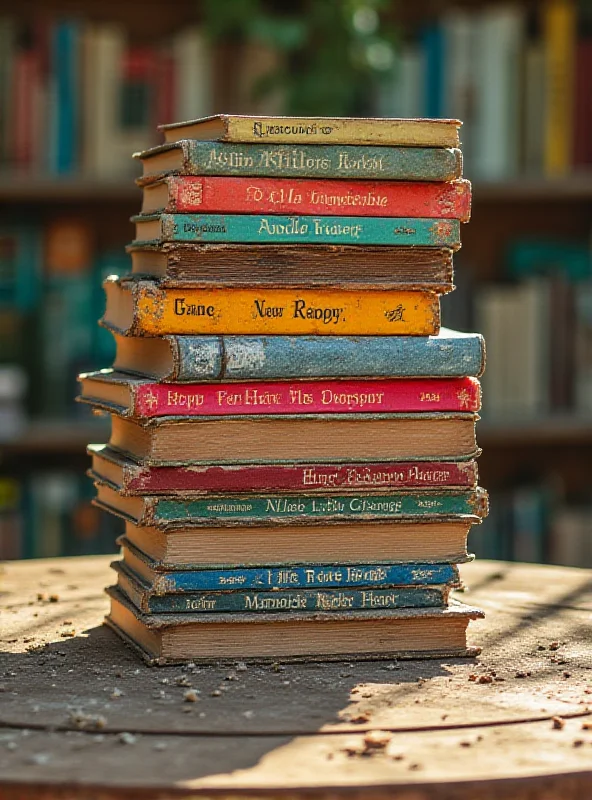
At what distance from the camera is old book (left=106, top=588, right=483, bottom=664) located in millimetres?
1194

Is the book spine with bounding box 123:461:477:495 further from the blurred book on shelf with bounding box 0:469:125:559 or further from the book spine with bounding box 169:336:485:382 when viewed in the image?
the blurred book on shelf with bounding box 0:469:125:559

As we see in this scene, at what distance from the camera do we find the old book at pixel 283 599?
1.20 meters

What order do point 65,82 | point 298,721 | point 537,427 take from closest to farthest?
point 298,721, point 65,82, point 537,427

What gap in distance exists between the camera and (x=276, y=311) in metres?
1.21

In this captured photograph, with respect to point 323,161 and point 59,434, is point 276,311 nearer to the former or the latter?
point 323,161

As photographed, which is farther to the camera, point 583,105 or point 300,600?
point 583,105

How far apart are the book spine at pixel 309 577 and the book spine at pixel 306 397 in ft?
0.46

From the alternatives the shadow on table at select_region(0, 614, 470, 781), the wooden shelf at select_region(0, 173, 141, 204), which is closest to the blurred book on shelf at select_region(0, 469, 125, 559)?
the wooden shelf at select_region(0, 173, 141, 204)

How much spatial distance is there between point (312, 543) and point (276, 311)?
0.21 m

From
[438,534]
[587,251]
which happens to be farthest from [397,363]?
[587,251]

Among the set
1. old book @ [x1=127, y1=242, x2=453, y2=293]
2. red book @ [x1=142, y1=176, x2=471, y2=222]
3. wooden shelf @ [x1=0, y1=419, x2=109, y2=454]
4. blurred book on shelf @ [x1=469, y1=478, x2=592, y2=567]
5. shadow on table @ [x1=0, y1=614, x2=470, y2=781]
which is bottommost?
blurred book on shelf @ [x1=469, y1=478, x2=592, y2=567]

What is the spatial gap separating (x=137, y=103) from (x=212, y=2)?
10.0 inches

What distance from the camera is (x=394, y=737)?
94 cm

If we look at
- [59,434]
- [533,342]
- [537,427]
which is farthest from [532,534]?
[59,434]
